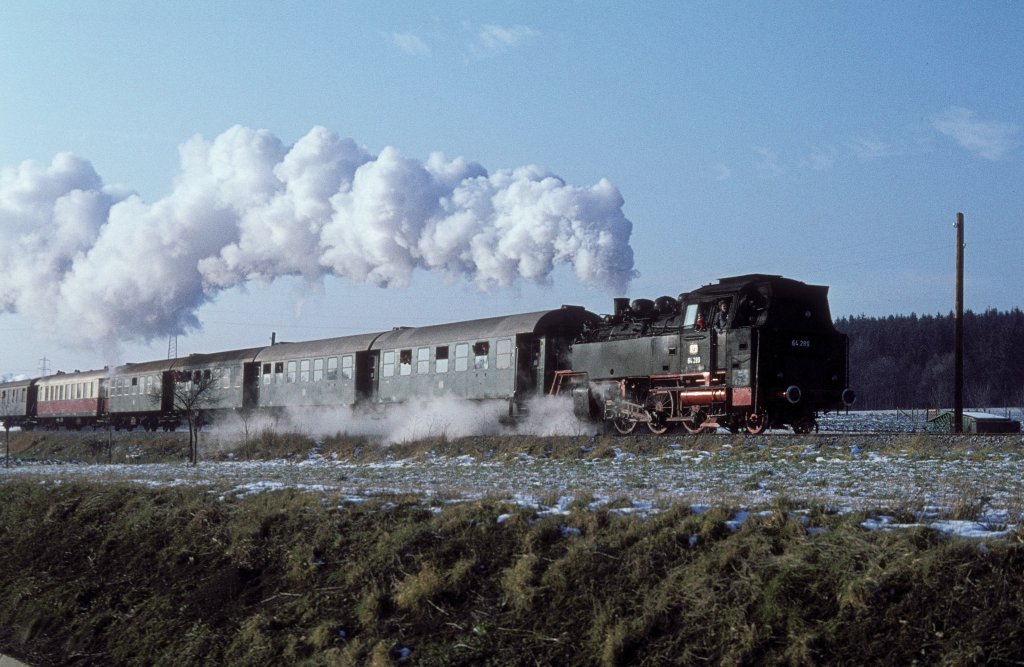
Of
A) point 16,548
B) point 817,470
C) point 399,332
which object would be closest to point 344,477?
point 16,548

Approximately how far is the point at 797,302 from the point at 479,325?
1061 centimetres

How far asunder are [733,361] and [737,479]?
7.86 meters

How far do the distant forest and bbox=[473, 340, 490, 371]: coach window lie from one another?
253 ft

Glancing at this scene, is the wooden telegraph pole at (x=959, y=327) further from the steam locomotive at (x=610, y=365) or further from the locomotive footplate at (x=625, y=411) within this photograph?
the locomotive footplate at (x=625, y=411)

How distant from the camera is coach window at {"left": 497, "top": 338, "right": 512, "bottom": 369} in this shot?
26.9 m

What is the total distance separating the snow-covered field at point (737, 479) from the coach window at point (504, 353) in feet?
19.3

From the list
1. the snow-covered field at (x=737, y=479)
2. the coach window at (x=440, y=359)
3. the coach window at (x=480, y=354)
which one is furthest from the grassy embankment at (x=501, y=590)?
the coach window at (x=440, y=359)

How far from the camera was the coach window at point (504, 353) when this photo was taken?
88.3 ft

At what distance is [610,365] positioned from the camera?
24219mm

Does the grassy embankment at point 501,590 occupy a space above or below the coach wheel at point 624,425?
below

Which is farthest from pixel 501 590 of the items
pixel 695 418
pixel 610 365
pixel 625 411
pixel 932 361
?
pixel 932 361

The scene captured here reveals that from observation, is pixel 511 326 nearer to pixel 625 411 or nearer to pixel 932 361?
pixel 625 411

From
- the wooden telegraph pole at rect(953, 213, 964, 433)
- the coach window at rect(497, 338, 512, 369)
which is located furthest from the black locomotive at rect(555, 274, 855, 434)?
the wooden telegraph pole at rect(953, 213, 964, 433)

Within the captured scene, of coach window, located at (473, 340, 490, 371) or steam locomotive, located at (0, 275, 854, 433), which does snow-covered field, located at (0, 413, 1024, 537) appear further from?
coach window, located at (473, 340, 490, 371)
